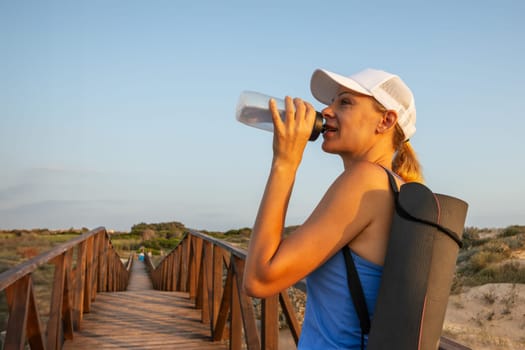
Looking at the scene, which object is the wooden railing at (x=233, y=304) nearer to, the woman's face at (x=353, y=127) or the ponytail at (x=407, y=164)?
the ponytail at (x=407, y=164)

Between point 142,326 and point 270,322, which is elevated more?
point 270,322

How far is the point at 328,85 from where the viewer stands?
4.83 feet

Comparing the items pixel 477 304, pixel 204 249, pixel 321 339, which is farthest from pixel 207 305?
pixel 477 304

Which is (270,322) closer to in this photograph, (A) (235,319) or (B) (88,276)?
(A) (235,319)

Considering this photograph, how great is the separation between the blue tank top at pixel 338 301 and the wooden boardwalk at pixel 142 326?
3528 mm

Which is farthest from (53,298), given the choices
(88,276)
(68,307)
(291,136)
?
(291,136)

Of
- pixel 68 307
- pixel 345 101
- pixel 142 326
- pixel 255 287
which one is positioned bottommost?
pixel 142 326

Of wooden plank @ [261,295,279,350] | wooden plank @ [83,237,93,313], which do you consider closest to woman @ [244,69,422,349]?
wooden plank @ [261,295,279,350]

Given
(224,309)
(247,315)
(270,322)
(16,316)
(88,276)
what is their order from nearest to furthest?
(16,316) → (270,322) → (247,315) → (224,309) → (88,276)

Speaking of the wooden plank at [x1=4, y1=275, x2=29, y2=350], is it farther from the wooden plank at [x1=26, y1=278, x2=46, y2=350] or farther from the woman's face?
the woman's face

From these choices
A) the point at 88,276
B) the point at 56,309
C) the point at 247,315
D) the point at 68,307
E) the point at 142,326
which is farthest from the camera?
the point at 88,276

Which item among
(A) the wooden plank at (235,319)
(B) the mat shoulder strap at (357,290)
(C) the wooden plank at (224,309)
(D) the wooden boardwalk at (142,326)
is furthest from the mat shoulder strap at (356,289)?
(D) the wooden boardwalk at (142,326)

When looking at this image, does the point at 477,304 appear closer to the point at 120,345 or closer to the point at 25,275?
the point at 120,345

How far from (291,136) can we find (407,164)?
1.42ft
